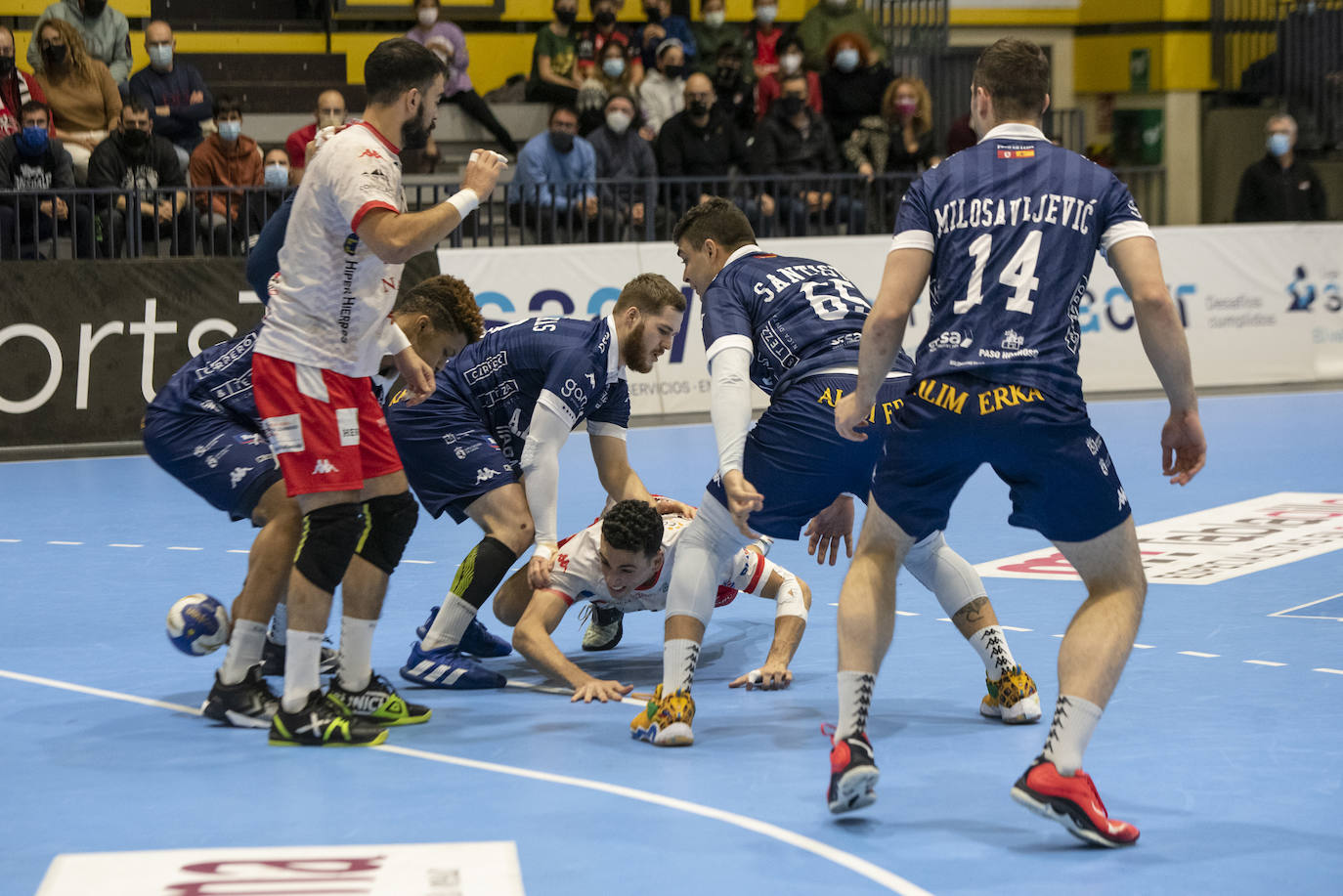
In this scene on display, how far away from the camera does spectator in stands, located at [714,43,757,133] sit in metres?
16.4

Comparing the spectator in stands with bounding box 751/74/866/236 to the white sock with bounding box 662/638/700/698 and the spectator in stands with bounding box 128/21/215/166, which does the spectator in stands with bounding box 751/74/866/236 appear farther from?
the white sock with bounding box 662/638/700/698

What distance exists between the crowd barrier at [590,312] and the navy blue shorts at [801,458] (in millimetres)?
8391

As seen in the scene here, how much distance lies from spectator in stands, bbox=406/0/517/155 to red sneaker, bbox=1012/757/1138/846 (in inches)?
536

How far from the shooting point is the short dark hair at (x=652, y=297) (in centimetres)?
607

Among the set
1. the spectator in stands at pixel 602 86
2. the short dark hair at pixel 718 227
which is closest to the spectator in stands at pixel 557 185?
the spectator in stands at pixel 602 86

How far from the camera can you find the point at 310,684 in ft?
17.1

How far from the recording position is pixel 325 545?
5090mm

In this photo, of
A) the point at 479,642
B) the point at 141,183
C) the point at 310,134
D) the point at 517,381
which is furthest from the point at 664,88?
the point at 479,642

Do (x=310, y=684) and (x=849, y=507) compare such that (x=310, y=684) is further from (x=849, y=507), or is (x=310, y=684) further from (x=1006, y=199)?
(x=1006, y=199)

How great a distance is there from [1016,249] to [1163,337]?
1.41ft

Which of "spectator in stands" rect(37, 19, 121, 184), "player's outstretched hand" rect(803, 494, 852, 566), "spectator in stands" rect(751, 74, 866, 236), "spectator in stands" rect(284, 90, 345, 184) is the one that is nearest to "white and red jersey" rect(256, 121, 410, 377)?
"player's outstretched hand" rect(803, 494, 852, 566)

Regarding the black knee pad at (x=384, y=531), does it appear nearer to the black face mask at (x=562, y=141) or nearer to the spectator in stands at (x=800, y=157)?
the black face mask at (x=562, y=141)

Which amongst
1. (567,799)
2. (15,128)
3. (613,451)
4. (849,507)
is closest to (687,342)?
(15,128)

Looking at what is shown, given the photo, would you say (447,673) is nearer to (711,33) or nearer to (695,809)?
(695,809)
